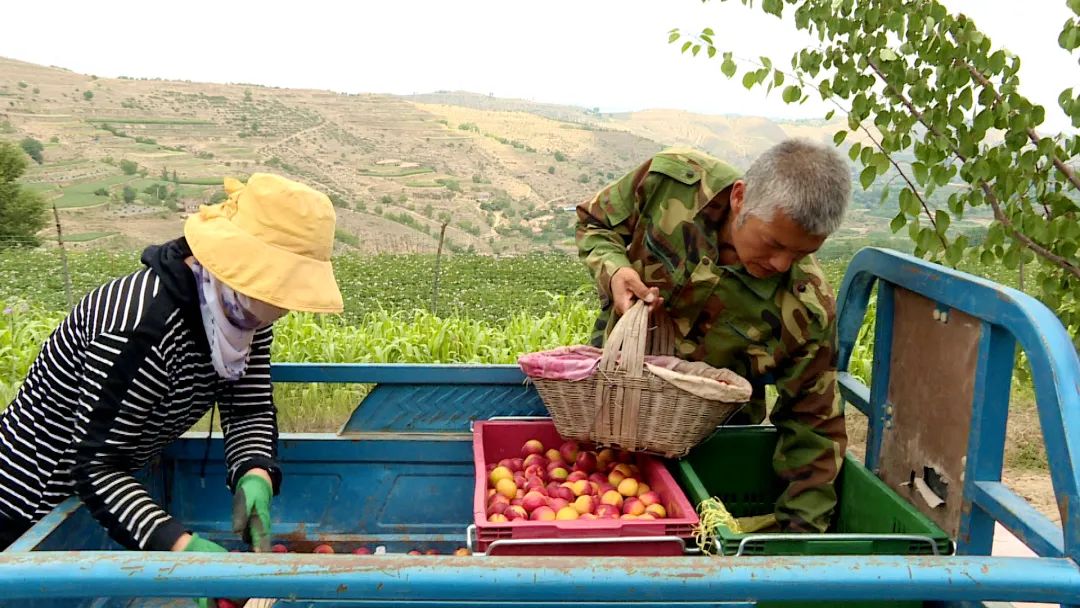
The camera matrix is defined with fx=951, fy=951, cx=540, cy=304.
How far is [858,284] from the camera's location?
2.72 meters

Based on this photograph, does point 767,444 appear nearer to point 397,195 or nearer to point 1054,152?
point 1054,152

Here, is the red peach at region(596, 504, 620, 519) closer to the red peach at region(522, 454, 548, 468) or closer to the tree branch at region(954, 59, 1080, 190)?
the red peach at region(522, 454, 548, 468)

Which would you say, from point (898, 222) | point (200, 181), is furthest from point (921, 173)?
point (200, 181)

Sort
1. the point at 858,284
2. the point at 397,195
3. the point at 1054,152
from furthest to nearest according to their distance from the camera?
the point at 397,195 < the point at 1054,152 < the point at 858,284

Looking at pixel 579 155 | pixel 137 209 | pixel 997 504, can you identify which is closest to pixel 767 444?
pixel 997 504

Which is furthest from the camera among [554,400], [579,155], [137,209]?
[579,155]

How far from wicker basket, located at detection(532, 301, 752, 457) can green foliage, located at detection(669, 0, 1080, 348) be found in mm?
1288

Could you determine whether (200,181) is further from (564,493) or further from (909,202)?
(564,493)

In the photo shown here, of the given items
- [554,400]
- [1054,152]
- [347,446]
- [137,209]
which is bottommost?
[137,209]

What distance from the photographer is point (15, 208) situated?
1550 cm

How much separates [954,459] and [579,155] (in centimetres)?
2954

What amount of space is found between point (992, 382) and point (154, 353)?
175 centimetres

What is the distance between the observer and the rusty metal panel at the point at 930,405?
6.87 ft

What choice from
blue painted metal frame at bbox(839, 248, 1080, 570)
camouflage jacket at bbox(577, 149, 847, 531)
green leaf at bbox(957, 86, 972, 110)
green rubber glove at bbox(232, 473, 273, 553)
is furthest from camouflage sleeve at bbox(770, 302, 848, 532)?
green rubber glove at bbox(232, 473, 273, 553)
